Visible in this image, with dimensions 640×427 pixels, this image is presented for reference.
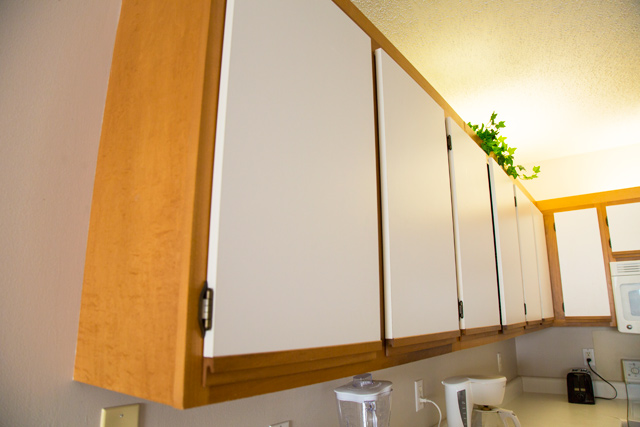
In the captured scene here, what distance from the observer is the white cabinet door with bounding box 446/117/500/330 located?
142 cm

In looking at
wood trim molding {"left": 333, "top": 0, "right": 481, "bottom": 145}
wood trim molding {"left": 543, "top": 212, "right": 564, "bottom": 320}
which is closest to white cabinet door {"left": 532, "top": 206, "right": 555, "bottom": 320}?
wood trim molding {"left": 543, "top": 212, "right": 564, "bottom": 320}

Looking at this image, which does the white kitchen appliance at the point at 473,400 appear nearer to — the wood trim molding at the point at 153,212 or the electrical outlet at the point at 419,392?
the electrical outlet at the point at 419,392

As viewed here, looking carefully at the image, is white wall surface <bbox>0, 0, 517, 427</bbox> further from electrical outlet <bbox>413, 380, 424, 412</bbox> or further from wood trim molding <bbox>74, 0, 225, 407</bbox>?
electrical outlet <bbox>413, 380, 424, 412</bbox>

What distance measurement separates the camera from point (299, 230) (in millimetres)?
708

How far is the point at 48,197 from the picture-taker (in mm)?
736

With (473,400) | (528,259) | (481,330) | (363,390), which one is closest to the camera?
(363,390)

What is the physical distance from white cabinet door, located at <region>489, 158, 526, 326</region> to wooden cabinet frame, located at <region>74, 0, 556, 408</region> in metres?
1.24

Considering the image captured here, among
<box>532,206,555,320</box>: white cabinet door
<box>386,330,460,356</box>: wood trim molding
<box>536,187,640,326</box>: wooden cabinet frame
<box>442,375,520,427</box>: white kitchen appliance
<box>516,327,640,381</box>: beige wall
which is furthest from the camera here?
<box>516,327,640,381</box>: beige wall

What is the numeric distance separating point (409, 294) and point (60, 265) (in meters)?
0.78

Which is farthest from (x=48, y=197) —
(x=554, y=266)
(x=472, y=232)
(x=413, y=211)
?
(x=554, y=266)

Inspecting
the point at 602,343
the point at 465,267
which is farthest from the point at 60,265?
the point at 602,343

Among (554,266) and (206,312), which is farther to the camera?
(554,266)

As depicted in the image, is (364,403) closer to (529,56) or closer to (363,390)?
(363,390)

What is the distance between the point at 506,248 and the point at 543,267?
1.10 meters
